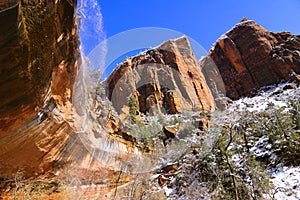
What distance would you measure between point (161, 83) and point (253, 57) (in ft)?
62.8

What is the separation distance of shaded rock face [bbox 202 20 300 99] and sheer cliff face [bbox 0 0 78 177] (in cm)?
3721

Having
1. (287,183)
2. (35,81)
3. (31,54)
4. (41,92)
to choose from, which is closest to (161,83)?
(287,183)

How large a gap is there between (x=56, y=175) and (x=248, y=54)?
42428 mm

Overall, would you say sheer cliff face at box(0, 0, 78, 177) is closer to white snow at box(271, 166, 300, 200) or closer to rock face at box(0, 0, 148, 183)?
rock face at box(0, 0, 148, 183)

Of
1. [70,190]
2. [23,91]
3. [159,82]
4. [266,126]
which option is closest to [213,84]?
[159,82]

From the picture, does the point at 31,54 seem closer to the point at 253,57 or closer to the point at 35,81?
the point at 35,81

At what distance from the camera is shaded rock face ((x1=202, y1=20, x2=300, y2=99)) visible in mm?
37062

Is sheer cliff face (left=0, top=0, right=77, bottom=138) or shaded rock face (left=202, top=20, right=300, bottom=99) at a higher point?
shaded rock face (left=202, top=20, right=300, bottom=99)

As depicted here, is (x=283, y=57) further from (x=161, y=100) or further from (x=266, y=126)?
(x=266, y=126)

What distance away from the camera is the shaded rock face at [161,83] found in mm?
34188

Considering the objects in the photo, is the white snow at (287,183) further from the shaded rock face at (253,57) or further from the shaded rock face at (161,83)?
the shaded rock face at (253,57)

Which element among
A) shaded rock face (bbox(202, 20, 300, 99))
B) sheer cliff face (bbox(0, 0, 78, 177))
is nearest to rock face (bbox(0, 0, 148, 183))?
sheer cliff face (bbox(0, 0, 78, 177))

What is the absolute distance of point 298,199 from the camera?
7.95 m

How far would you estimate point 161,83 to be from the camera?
125 ft
